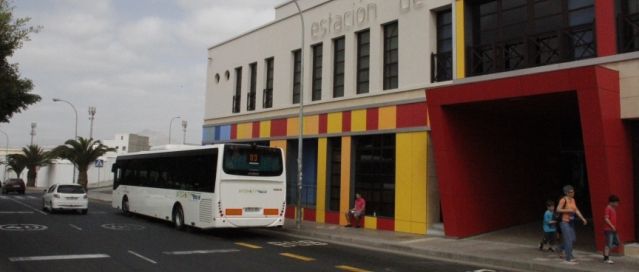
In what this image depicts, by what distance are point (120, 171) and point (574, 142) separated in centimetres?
1964

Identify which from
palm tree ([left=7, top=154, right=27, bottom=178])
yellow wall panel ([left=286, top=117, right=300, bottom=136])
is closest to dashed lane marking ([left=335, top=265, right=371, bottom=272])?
yellow wall panel ([left=286, top=117, right=300, bottom=136])

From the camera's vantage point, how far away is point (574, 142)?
1950cm

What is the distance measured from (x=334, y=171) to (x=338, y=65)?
431 cm

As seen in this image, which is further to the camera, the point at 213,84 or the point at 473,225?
the point at 213,84

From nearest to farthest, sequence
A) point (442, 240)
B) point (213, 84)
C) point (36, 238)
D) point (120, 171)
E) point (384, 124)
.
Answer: point (36, 238), point (442, 240), point (384, 124), point (120, 171), point (213, 84)

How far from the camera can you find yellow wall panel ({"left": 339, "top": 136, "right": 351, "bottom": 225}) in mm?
20500

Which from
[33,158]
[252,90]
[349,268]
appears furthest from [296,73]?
[33,158]

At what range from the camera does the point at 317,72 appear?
2323cm

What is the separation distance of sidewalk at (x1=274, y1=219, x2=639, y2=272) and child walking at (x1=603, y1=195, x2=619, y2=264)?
337mm

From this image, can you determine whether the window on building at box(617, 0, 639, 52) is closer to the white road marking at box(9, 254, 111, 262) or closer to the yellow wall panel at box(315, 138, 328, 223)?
the yellow wall panel at box(315, 138, 328, 223)

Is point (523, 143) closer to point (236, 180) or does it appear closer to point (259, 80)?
point (236, 180)

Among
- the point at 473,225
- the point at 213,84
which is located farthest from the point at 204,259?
the point at 213,84

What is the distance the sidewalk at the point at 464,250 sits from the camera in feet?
38.4

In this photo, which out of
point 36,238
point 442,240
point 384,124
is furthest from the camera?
point 384,124
